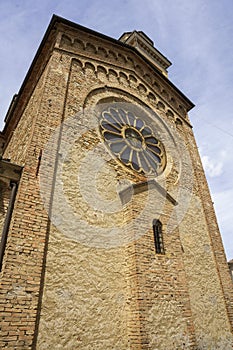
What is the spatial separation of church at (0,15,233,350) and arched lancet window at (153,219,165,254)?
36 millimetres

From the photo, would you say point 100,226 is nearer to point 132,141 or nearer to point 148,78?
point 132,141

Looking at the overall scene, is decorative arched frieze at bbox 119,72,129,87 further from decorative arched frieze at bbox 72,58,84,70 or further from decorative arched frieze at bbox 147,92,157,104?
decorative arched frieze at bbox 72,58,84,70

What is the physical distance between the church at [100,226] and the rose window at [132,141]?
0.15 feet

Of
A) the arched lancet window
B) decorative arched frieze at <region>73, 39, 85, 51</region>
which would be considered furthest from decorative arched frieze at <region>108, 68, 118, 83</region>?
the arched lancet window

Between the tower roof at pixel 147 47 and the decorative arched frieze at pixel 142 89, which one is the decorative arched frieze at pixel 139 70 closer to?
the decorative arched frieze at pixel 142 89

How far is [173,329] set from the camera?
4910 millimetres

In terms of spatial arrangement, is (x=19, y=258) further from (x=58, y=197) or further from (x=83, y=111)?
(x=83, y=111)

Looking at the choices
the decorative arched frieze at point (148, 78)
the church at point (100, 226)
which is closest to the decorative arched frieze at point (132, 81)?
the church at point (100, 226)

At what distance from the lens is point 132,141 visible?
26.6 feet

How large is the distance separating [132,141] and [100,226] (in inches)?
143

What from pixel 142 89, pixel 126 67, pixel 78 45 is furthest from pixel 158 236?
pixel 78 45

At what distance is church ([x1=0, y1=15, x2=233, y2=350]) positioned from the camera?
161 inches

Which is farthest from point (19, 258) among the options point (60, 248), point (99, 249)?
point (99, 249)

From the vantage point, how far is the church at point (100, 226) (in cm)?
409
